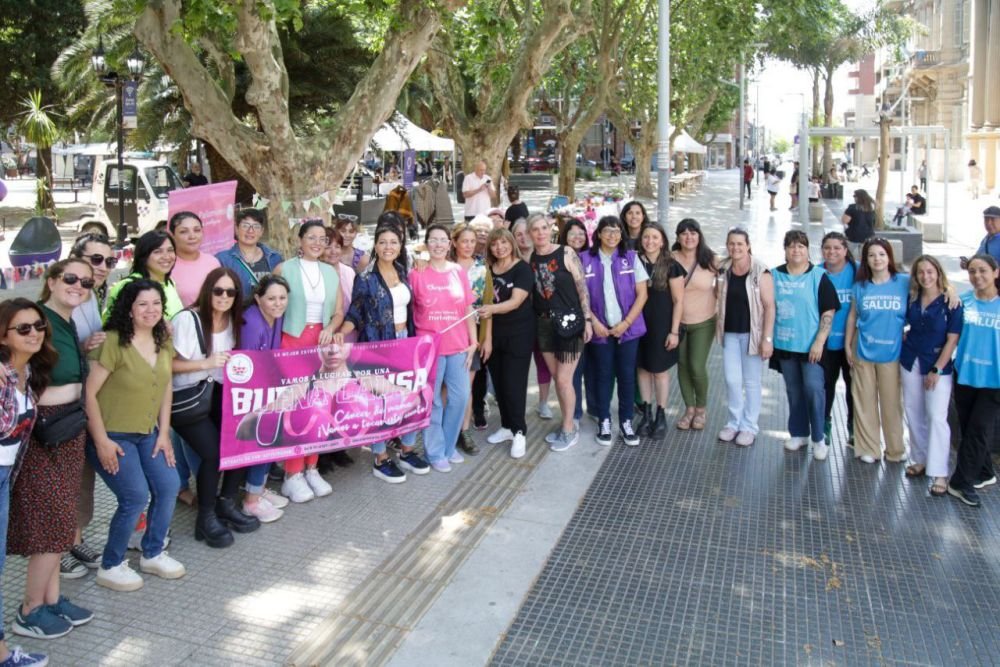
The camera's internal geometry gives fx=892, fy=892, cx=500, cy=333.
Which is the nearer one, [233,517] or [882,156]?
[233,517]

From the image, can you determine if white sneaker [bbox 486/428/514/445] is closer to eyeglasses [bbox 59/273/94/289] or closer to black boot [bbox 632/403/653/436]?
black boot [bbox 632/403/653/436]

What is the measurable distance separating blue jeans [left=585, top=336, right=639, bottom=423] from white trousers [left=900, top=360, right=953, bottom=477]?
76.1 inches

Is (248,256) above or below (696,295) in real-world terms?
above

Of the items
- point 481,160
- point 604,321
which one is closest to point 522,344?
point 604,321

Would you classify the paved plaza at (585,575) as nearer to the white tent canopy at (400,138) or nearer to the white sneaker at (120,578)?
the white sneaker at (120,578)

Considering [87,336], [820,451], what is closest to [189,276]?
[87,336]

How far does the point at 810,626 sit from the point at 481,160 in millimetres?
9616

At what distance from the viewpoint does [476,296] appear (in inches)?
275

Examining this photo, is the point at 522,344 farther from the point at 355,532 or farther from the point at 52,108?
the point at 52,108

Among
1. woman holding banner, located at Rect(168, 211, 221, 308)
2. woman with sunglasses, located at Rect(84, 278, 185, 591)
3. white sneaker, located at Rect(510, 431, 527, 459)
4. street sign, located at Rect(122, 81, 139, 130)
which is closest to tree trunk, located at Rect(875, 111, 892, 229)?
white sneaker, located at Rect(510, 431, 527, 459)

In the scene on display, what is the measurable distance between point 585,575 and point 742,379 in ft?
8.95

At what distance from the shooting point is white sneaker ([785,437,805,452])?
6762 millimetres

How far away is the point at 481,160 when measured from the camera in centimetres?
1293

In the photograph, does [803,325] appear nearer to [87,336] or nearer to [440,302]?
[440,302]
